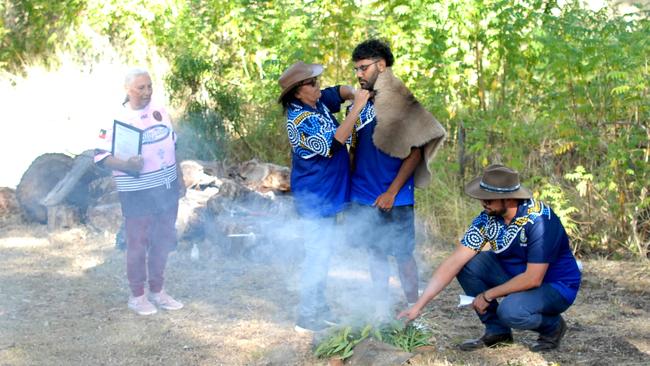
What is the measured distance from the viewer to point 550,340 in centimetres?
483

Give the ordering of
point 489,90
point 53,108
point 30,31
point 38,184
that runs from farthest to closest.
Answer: point 30,31, point 53,108, point 38,184, point 489,90

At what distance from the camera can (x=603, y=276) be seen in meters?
6.61

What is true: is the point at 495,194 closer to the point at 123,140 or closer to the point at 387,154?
the point at 387,154

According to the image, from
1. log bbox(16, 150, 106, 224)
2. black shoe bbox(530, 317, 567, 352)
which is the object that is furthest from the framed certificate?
log bbox(16, 150, 106, 224)

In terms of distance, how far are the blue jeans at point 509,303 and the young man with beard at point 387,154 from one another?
56 cm

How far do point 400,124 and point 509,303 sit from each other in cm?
128

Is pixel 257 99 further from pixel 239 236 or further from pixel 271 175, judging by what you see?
pixel 239 236

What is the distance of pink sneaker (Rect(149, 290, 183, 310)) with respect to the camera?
600 cm

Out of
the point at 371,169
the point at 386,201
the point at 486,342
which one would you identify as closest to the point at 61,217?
the point at 371,169

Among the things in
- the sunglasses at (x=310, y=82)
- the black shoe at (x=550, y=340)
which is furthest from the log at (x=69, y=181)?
the black shoe at (x=550, y=340)

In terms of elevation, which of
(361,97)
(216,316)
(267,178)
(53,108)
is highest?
(361,97)

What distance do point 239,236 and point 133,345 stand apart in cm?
235

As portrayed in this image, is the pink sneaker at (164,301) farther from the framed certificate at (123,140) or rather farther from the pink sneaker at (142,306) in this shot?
the framed certificate at (123,140)

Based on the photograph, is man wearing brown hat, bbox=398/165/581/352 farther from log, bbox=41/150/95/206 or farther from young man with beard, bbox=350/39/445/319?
log, bbox=41/150/95/206
